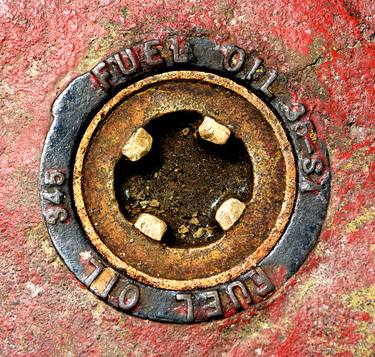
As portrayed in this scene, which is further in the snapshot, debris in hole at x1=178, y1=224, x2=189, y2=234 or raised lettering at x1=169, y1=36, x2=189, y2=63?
debris in hole at x1=178, y1=224, x2=189, y2=234

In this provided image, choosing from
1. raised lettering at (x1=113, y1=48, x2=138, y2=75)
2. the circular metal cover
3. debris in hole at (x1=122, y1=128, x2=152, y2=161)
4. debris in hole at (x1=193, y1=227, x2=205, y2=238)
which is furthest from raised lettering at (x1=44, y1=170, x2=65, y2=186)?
debris in hole at (x1=193, y1=227, x2=205, y2=238)

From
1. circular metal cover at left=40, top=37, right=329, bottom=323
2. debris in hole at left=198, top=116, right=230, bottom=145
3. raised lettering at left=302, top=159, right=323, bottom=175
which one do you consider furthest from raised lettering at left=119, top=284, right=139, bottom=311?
raised lettering at left=302, top=159, right=323, bottom=175

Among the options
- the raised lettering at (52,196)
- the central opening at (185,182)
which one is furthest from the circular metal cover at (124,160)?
the central opening at (185,182)

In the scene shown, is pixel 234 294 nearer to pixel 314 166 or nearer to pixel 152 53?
pixel 314 166

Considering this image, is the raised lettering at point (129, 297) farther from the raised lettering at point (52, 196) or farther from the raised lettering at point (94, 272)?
the raised lettering at point (52, 196)

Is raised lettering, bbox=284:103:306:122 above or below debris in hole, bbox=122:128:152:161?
below

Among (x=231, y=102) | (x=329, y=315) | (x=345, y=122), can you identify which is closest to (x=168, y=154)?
(x=231, y=102)

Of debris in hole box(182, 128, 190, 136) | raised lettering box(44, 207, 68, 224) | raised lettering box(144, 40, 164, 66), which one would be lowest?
debris in hole box(182, 128, 190, 136)

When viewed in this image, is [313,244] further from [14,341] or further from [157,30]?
[14,341]

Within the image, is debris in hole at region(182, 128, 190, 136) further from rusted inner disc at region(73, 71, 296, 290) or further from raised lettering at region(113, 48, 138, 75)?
raised lettering at region(113, 48, 138, 75)
